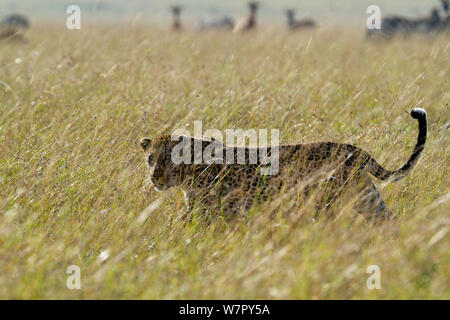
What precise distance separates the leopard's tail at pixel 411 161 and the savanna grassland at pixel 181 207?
0.42 ft

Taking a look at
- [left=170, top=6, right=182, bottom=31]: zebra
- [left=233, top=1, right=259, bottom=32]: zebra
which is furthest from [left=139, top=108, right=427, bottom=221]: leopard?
[left=170, top=6, right=182, bottom=31]: zebra

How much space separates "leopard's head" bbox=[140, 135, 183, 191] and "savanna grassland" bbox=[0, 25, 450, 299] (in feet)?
0.33

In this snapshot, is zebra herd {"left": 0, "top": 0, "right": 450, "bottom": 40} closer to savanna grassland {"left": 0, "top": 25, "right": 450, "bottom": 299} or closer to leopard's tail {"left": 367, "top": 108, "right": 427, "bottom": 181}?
savanna grassland {"left": 0, "top": 25, "right": 450, "bottom": 299}

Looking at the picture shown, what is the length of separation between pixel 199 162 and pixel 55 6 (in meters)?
71.6

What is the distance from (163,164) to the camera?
4.28 m

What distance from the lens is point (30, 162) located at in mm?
4285

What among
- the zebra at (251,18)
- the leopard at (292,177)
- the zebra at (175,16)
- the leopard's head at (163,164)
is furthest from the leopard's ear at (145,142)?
the zebra at (175,16)

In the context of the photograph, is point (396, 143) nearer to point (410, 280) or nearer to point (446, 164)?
point (446, 164)

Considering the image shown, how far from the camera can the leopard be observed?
3.84 metres

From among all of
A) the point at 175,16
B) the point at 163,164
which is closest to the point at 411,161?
the point at 163,164

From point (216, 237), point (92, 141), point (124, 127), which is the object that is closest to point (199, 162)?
point (216, 237)

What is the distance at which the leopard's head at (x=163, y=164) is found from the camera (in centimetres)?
421

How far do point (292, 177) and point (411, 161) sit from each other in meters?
0.85

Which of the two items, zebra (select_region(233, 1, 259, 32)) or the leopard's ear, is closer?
the leopard's ear
